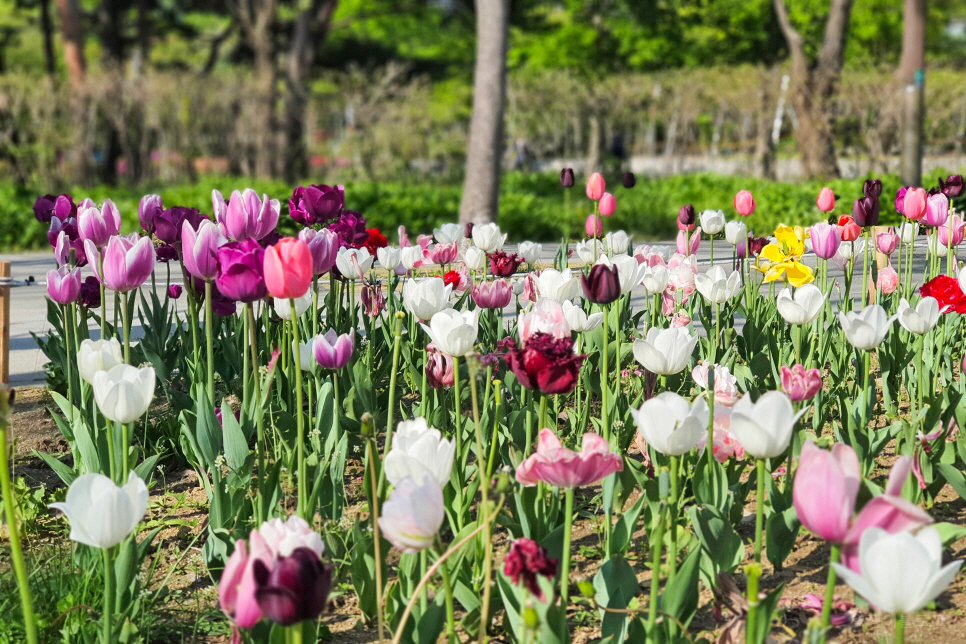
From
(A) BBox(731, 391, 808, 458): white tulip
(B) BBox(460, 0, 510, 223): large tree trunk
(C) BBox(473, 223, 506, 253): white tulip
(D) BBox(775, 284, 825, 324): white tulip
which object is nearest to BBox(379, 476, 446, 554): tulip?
(A) BBox(731, 391, 808, 458): white tulip

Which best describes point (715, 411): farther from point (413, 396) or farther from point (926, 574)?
point (413, 396)

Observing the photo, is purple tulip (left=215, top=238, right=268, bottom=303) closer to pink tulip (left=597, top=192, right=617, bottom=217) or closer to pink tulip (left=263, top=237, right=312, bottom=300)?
pink tulip (left=263, top=237, right=312, bottom=300)

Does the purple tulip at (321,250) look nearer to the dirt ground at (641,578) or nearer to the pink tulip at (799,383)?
the dirt ground at (641,578)

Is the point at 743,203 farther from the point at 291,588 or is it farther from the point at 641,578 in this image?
the point at 291,588

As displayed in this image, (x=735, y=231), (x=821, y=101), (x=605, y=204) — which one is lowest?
(x=735, y=231)

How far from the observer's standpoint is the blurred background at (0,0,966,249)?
12195 mm

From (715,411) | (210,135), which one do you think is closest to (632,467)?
(715,411)

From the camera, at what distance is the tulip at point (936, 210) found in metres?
3.76

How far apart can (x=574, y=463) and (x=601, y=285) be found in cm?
59

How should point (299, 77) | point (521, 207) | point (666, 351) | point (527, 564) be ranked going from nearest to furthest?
point (527, 564) → point (666, 351) → point (521, 207) → point (299, 77)

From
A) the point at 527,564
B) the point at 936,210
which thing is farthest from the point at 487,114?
the point at 527,564

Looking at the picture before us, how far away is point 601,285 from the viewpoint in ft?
7.14

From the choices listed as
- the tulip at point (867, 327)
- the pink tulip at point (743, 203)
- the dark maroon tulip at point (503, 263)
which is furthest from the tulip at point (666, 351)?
the pink tulip at point (743, 203)

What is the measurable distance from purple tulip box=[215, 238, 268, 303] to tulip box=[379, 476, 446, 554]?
869 millimetres
